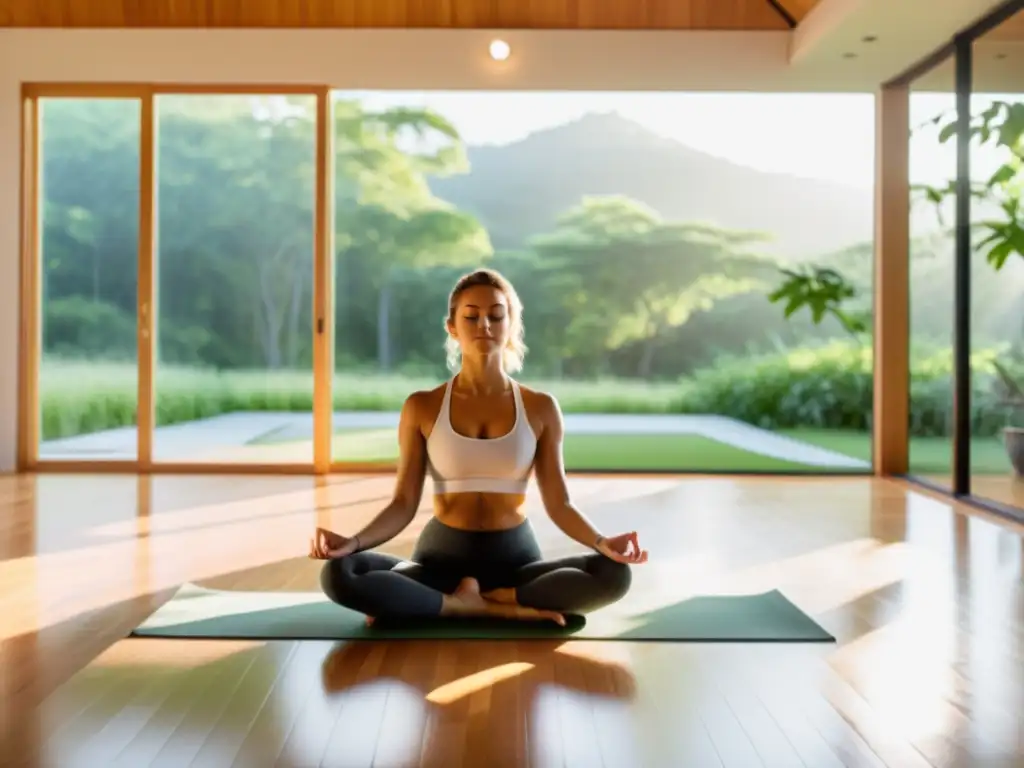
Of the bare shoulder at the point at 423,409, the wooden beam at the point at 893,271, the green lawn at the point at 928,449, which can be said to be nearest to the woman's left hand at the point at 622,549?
the bare shoulder at the point at 423,409

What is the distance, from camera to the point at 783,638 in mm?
2840

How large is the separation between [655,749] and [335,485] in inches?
161

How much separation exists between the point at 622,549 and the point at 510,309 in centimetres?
71

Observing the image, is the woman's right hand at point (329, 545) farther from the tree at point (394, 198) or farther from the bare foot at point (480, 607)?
the tree at point (394, 198)

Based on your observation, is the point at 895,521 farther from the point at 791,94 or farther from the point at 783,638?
the point at 791,94

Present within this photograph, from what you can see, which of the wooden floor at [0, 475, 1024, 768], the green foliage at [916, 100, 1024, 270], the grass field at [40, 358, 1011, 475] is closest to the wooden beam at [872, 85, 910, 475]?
the grass field at [40, 358, 1011, 475]

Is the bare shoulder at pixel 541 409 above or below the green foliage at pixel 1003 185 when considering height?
below

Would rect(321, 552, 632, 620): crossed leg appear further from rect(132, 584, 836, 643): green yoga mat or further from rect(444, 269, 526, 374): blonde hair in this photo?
rect(444, 269, 526, 374): blonde hair

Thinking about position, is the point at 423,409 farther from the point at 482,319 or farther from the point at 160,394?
the point at 160,394

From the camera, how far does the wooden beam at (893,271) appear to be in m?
6.48

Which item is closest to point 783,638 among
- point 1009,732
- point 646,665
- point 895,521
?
point 646,665

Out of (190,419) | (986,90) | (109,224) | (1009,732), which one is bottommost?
(1009,732)

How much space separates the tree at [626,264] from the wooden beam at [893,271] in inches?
34.4

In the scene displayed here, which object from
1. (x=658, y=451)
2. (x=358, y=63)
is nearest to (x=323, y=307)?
(x=358, y=63)
